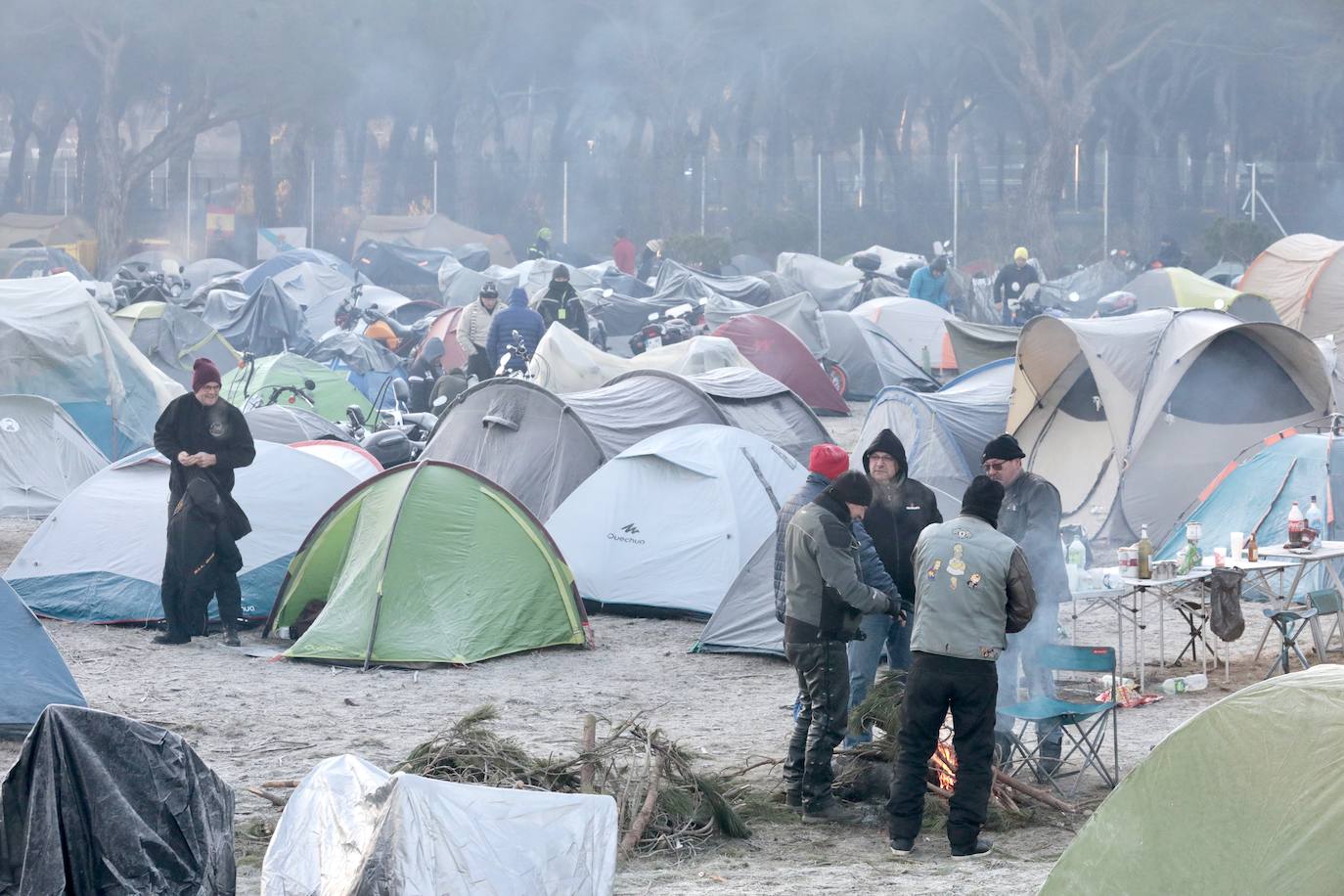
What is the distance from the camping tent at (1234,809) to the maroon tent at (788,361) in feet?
49.7

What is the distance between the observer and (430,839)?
5020mm

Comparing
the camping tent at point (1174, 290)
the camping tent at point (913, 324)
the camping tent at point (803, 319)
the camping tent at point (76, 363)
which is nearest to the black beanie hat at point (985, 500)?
the camping tent at point (76, 363)

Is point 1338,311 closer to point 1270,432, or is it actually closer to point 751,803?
point 1270,432

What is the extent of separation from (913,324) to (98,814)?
1895 cm

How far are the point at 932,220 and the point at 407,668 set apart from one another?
Result: 3844 cm

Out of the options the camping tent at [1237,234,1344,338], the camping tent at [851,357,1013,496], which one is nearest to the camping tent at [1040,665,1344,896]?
the camping tent at [851,357,1013,496]

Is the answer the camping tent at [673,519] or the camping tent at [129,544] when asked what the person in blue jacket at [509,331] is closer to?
the camping tent at [673,519]

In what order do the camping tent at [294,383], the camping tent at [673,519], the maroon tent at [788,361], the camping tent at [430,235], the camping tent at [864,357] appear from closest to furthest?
1. the camping tent at [673,519]
2. the camping tent at [294,383]
3. the maroon tent at [788,361]
4. the camping tent at [864,357]
5. the camping tent at [430,235]

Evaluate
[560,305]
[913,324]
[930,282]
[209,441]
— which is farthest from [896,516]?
[930,282]

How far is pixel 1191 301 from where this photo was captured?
24953 millimetres

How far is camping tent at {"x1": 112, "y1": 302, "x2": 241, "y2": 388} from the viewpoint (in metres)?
20.3

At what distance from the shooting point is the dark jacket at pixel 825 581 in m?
6.50

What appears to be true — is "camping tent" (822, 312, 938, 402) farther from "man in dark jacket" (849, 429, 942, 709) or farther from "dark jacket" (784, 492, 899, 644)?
"dark jacket" (784, 492, 899, 644)

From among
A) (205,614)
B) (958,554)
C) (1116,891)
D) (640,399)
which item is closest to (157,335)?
(640,399)
